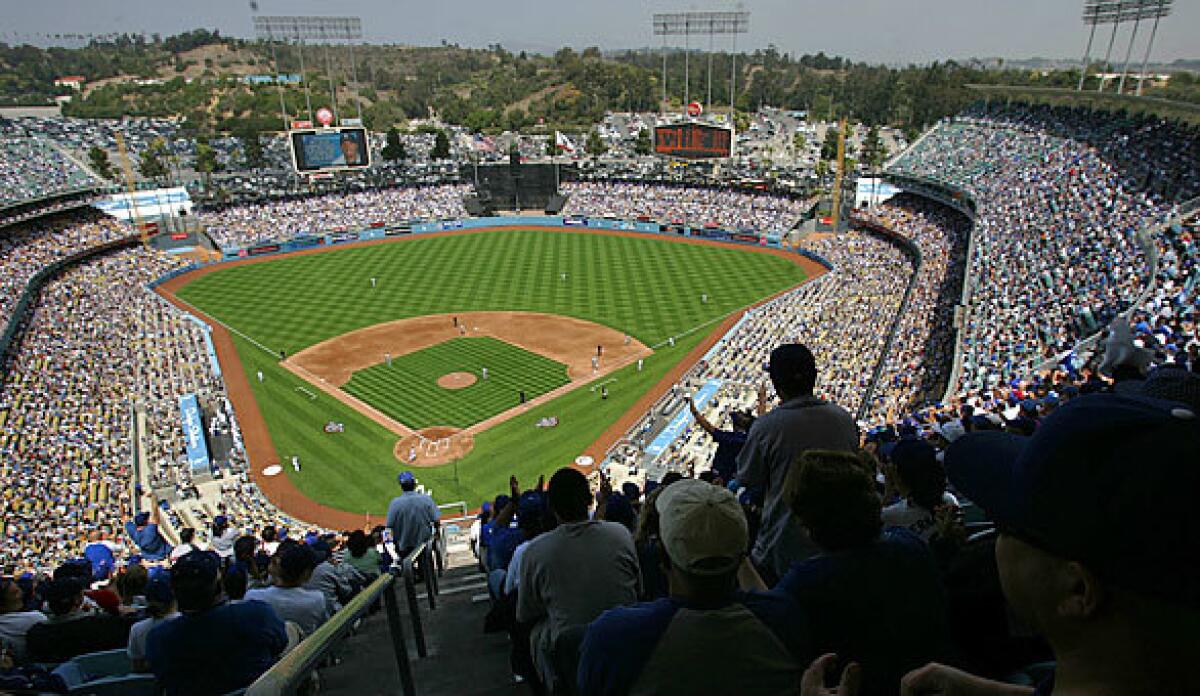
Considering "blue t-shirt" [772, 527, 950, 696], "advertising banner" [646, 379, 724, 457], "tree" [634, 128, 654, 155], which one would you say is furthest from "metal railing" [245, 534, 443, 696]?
"tree" [634, 128, 654, 155]

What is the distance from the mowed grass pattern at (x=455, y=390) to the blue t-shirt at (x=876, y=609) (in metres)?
24.5

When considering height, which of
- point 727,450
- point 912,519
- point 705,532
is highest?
point 705,532

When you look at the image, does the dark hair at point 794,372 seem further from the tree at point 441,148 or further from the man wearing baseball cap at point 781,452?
the tree at point 441,148

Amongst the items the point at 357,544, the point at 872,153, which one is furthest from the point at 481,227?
the point at 357,544

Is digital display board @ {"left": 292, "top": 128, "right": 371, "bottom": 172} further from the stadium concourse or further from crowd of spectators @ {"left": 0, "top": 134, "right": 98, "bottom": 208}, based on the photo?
crowd of spectators @ {"left": 0, "top": 134, "right": 98, "bottom": 208}

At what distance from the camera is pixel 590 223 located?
58.3 m

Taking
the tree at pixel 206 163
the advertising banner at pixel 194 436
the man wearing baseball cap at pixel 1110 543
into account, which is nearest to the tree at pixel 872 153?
the tree at pixel 206 163

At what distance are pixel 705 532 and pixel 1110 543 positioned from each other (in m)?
1.39

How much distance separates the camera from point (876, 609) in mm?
2801

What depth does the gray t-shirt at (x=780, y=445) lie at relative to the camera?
4.49 metres

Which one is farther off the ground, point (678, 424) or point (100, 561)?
point (100, 561)

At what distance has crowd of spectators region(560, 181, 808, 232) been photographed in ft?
179

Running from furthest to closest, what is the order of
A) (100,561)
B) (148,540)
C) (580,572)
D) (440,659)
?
(148,540) → (100,561) → (440,659) → (580,572)

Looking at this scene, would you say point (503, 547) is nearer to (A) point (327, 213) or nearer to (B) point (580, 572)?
(B) point (580, 572)
